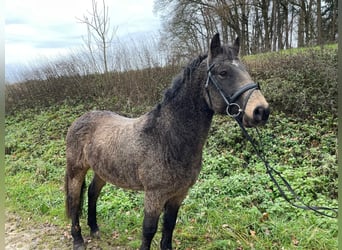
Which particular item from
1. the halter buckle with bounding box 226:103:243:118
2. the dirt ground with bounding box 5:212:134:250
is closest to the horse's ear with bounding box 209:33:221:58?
the halter buckle with bounding box 226:103:243:118

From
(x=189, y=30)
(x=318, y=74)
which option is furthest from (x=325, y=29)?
(x=189, y=30)

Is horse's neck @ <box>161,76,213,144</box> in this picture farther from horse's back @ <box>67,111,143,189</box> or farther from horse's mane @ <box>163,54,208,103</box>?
horse's back @ <box>67,111,143,189</box>

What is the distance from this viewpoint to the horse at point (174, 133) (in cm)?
223

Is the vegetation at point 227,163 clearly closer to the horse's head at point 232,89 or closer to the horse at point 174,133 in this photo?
the horse at point 174,133

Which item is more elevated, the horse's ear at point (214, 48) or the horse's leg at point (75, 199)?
the horse's ear at point (214, 48)

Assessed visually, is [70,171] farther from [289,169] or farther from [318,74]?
[318,74]

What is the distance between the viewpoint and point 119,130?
9.89ft

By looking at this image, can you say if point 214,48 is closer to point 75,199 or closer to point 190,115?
point 190,115

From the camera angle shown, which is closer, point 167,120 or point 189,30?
point 167,120

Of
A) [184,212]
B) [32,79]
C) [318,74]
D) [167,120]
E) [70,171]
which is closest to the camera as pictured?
[167,120]

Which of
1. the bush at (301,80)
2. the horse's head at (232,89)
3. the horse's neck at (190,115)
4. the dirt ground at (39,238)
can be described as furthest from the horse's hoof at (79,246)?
the bush at (301,80)

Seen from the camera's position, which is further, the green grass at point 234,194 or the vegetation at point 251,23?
the vegetation at point 251,23

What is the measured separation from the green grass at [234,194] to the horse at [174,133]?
95cm

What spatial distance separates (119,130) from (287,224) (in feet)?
7.41
